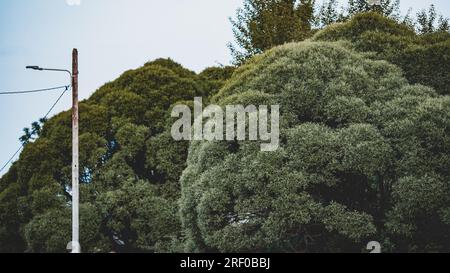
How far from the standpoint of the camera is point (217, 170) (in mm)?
22297

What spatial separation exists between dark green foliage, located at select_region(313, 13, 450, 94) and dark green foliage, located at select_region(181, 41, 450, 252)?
3.64 feet

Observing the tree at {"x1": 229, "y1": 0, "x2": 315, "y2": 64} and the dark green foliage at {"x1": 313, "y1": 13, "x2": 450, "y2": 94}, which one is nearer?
the dark green foliage at {"x1": 313, "y1": 13, "x2": 450, "y2": 94}

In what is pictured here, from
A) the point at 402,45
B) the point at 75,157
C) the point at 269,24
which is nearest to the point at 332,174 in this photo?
the point at 402,45

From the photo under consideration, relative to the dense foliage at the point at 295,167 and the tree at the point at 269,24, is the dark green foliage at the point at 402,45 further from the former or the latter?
the tree at the point at 269,24

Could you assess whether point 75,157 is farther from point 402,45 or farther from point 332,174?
point 402,45

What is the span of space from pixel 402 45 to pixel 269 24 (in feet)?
64.7

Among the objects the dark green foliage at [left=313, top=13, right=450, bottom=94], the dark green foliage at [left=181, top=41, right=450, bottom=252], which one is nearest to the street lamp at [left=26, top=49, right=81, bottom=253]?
the dark green foliage at [left=181, top=41, right=450, bottom=252]

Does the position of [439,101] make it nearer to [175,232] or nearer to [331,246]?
[331,246]

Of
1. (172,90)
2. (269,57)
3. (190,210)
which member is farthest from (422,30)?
(190,210)

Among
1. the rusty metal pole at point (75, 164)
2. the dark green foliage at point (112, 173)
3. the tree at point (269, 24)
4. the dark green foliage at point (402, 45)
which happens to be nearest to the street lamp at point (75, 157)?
the rusty metal pole at point (75, 164)

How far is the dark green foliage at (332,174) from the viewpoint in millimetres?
21031

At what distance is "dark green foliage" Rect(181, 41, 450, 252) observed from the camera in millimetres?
21031

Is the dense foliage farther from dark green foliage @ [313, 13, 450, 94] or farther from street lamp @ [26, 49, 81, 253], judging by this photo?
street lamp @ [26, 49, 81, 253]
